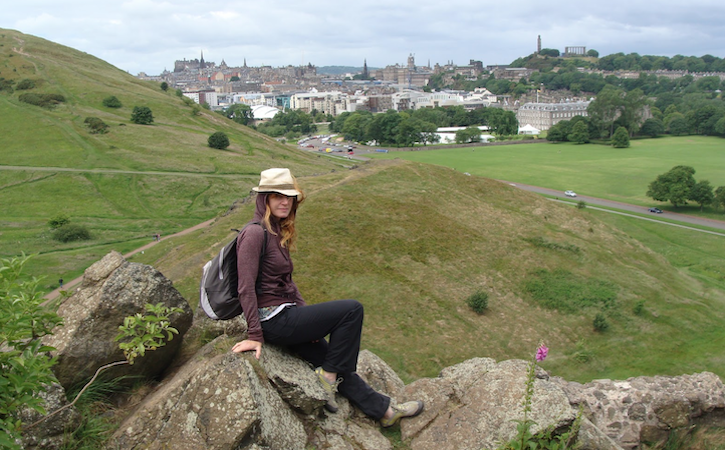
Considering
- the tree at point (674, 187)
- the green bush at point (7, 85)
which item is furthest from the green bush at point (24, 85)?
the tree at point (674, 187)

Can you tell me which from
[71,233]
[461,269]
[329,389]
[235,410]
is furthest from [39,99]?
[235,410]

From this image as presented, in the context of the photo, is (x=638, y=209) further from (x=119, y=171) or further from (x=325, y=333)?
(x=325, y=333)

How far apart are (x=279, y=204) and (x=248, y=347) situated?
5.71 feet

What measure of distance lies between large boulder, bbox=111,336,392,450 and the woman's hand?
0.11 m

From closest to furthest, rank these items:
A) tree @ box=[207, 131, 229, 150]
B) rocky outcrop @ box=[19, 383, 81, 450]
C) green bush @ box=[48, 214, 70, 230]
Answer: rocky outcrop @ box=[19, 383, 81, 450]
green bush @ box=[48, 214, 70, 230]
tree @ box=[207, 131, 229, 150]

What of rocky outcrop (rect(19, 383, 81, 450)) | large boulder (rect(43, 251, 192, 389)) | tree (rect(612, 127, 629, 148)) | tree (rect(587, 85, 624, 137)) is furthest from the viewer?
tree (rect(587, 85, 624, 137))

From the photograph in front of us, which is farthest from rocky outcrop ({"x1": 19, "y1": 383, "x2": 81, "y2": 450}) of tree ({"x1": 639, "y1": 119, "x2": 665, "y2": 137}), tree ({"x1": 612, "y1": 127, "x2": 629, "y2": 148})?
tree ({"x1": 639, "y1": 119, "x2": 665, "y2": 137})

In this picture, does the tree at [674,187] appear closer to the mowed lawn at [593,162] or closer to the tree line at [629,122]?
the mowed lawn at [593,162]

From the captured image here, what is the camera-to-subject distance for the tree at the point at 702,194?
186 ft

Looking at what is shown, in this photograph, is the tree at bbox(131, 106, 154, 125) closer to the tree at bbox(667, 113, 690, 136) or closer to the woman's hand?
the woman's hand

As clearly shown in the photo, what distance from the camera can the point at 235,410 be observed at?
509 cm

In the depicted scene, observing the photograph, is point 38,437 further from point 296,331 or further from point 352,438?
point 352,438

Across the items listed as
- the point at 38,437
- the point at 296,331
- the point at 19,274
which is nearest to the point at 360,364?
the point at 296,331

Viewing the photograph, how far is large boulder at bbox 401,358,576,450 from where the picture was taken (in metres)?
6.54
